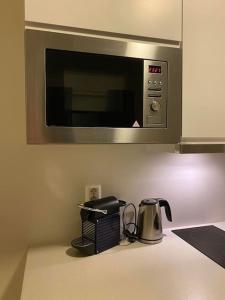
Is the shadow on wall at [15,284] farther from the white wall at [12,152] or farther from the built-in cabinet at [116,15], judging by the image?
the built-in cabinet at [116,15]

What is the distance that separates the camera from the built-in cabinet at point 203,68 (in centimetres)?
103

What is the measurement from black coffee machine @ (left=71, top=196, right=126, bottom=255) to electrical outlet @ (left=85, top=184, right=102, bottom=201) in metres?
0.10

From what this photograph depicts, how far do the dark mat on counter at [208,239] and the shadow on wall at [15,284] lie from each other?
74 centimetres

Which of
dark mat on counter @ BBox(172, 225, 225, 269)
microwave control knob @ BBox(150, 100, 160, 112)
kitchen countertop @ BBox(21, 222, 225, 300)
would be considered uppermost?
microwave control knob @ BBox(150, 100, 160, 112)

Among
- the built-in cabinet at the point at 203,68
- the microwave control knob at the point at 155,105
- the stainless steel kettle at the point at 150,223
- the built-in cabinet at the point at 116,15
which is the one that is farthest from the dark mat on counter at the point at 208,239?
the built-in cabinet at the point at 116,15

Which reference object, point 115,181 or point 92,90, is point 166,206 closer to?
point 115,181

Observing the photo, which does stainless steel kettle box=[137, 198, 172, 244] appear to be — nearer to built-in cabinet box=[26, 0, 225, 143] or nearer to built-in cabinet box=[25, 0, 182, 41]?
built-in cabinet box=[26, 0, 225, 143]

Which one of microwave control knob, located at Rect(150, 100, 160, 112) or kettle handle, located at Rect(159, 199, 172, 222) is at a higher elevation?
microwave control knob, located at Rect(150, 100, 160, 112)

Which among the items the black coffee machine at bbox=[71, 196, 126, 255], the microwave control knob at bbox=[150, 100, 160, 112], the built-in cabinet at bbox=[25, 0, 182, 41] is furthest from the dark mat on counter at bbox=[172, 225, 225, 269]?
the built-in cabinet at bbox=[25, 0, 182, 41]

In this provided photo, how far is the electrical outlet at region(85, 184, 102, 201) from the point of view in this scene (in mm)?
1275

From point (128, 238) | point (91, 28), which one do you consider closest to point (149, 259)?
point (128, 238)

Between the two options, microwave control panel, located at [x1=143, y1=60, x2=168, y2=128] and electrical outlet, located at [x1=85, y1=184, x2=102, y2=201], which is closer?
microwave control panel, located at [x1=143, y1=60, x2=168, y2=128]

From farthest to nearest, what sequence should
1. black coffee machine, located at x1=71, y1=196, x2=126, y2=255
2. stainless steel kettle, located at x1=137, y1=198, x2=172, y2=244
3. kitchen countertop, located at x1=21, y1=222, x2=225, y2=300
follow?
stainless steel kettle, located at x1=137, y1=198, x2=172, y2=244 → black coffee machine, located at x1=71, y1=196, x2=126, y2=255 → kitchen countertop, located at x1=21, y1=222, x2=225, y2=300

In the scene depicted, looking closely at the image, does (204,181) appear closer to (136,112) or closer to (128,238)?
(128,238)
